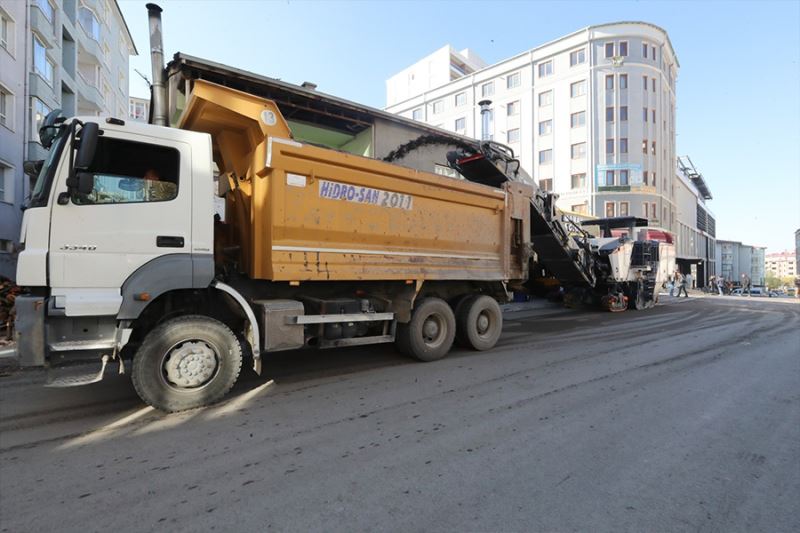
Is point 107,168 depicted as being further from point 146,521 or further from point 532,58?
point 532,58

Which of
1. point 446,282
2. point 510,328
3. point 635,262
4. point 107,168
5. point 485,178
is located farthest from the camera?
point 635,262

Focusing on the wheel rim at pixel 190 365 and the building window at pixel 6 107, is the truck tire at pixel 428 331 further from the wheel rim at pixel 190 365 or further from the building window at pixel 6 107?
the building window at pixel 6 107

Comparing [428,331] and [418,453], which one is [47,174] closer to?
[418,453]

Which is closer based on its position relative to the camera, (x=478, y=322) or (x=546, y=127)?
(x=478, y=322)

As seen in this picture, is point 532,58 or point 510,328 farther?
point 532,58

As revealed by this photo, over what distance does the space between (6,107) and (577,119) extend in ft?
139

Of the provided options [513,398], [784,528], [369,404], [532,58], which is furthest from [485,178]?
[532,58]

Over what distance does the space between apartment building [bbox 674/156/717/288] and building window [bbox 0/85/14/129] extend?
2061 inches

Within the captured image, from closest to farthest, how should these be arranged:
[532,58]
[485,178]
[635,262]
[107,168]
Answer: [107,168] < [485,178] < [635,262] < [532,58]

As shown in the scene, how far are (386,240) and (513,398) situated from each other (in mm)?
2632

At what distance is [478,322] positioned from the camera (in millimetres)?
7340

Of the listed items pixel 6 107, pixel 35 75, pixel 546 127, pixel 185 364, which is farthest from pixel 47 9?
pixel 546 127

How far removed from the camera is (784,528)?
8.09 feet

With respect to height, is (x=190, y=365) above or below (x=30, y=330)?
below
